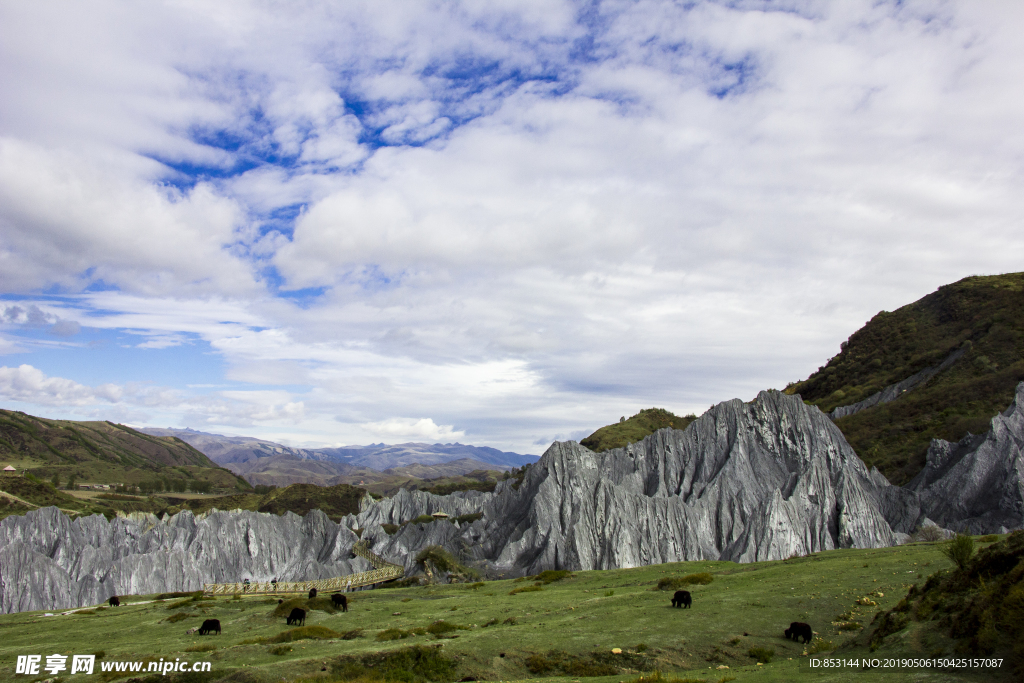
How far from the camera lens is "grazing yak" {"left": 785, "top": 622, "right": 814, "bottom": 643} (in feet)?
63.9

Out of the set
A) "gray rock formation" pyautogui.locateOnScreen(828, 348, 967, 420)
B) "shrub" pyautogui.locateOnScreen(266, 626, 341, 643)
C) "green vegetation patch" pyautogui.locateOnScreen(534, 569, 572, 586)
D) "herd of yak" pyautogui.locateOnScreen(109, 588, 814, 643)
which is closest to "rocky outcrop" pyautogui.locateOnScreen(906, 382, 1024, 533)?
"green vegetation patch" pyautogui.locateOnScreen(534, 569, 572, 586)

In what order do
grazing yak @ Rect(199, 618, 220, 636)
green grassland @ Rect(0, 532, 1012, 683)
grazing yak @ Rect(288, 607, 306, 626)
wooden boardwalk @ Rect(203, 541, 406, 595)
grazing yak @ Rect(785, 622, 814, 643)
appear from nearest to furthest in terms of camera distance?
green grassland @ Rect(0, 532, 1012, 683)
grazing yak @ Rect(785, 622, 814, 643)
grazing yak @ Rect(199, 618, 220, 636)
grazing yak @ Rect(288, 607, 306, 626)
wooden boardwalk @ Rect(203, 541, 406, 595)

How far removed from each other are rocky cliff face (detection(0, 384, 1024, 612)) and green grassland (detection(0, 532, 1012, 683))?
75.7 feet

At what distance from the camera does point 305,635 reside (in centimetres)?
2603

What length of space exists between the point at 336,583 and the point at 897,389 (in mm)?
101372

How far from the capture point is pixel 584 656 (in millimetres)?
19328

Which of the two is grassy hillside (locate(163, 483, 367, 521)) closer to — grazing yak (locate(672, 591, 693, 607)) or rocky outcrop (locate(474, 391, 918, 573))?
rocky outcrop (locate(474, 391, 918, 573))

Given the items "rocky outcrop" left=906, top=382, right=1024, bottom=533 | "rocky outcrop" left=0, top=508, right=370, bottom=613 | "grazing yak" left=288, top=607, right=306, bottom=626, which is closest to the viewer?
"grazing yak" left=288, top=607, right=306, bottom=626

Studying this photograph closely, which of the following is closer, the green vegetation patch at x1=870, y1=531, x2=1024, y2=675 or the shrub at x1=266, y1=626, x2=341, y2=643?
the green vegetation patch at x1=870, y1=531, x2=1024, y2=675

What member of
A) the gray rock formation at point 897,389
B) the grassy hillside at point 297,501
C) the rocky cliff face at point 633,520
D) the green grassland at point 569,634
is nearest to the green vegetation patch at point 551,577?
the green grassland at point 569,634

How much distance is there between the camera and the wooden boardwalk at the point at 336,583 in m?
60.6

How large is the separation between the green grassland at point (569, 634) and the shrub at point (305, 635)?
0.08 metres

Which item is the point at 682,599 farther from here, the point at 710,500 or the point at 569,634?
the point at 710,500

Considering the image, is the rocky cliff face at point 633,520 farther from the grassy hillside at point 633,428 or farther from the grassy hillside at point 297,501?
the grassy hillside at point 633,428
